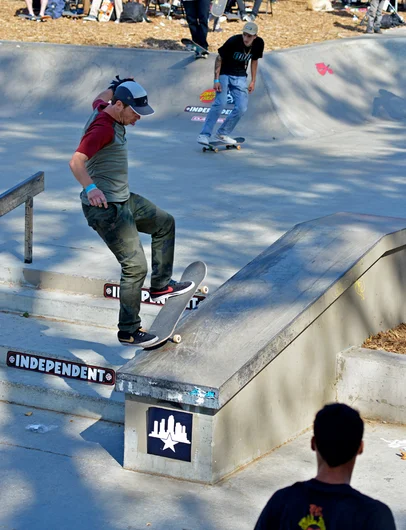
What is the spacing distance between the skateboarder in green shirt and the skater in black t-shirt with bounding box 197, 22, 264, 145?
257 inches

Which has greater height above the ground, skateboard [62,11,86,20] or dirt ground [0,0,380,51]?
skateboard [62,11,86,20]

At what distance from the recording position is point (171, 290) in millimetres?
5754

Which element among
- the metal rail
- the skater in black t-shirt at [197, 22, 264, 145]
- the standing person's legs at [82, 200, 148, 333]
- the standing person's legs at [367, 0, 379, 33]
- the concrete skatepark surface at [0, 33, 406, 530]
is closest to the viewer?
the concrete skatepark surface at [0, 33, 406, 530]

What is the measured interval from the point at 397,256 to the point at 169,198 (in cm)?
374

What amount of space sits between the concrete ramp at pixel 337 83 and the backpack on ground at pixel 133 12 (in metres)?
4.80

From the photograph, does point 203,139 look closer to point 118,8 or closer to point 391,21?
point 118,8

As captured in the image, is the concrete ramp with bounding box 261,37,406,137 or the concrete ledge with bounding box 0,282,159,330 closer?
the concrete ledge with bounding box 0,282,159,330

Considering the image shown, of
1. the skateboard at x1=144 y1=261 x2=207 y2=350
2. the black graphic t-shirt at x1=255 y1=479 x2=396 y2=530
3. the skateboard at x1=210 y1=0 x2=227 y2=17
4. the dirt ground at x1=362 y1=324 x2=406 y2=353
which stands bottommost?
the dirt ground at x1=362 y1=324 x2=406 y2=353

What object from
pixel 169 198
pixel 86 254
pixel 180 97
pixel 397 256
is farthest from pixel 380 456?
pixel 180 97

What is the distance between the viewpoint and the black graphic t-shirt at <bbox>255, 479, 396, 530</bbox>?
2412 millimetres

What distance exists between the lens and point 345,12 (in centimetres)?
2142

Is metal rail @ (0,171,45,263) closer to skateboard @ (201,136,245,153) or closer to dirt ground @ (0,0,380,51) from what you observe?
skateboard @ (201,136,245,153)

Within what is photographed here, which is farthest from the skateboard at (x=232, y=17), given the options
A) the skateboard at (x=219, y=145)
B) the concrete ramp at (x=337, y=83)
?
the skateboard at (x=219, y=145)

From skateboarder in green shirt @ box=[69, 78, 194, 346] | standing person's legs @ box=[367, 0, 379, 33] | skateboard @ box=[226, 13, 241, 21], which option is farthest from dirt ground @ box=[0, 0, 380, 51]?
skateboarder in green shirt @ box=[69, 78, 194, 346]
